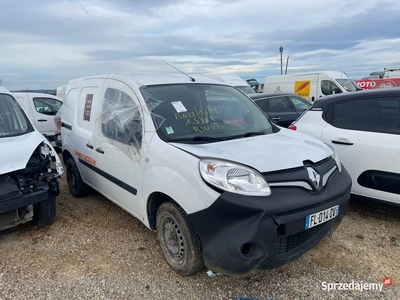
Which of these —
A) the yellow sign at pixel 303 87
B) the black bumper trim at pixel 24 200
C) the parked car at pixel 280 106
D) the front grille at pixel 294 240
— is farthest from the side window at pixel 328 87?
the black bumper trim at pixel 24 200

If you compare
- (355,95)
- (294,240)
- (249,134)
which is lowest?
(294,240)

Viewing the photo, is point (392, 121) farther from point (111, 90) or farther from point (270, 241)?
point (111, 90)

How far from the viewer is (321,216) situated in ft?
8.23

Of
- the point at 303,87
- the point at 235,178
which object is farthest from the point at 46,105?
the point at 303,87

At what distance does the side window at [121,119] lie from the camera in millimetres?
3172

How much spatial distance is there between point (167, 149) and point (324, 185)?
1361 mm

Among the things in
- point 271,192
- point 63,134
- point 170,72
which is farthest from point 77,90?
point 271,192

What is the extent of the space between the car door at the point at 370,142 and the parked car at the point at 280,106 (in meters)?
4.67

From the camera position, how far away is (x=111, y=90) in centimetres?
371

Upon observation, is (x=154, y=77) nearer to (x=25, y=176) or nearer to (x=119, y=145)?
(x=119, y=145)

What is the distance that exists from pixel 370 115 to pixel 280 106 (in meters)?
5.34

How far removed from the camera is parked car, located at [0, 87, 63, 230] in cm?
331

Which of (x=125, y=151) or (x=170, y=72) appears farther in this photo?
(x=170, y=72)

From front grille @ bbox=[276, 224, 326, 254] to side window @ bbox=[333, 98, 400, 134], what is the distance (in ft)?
6.00
